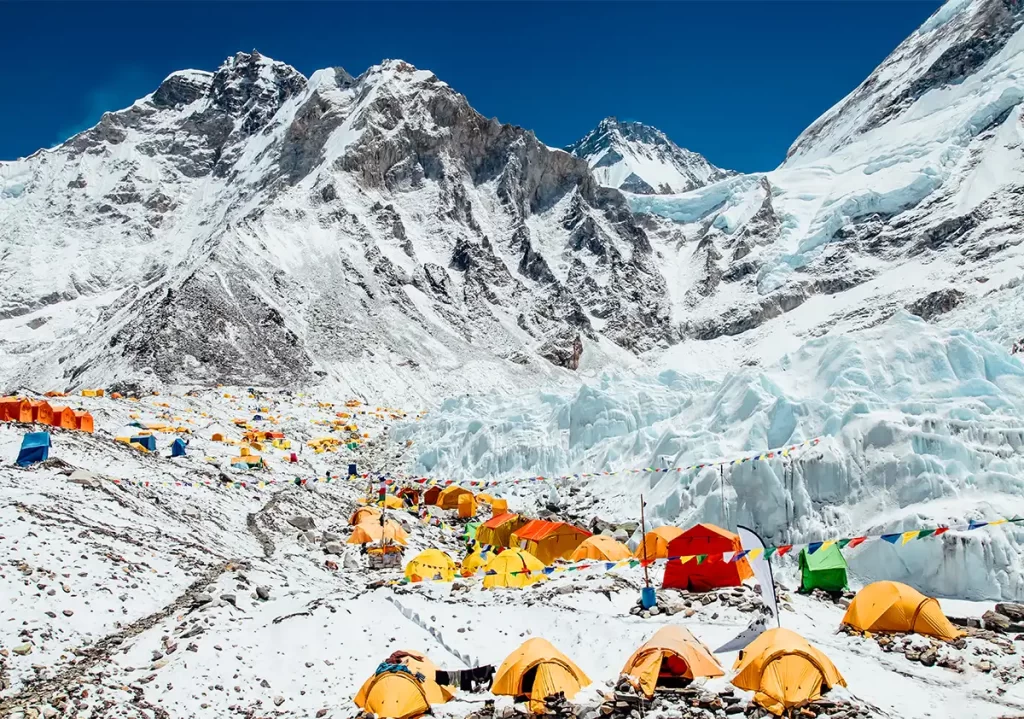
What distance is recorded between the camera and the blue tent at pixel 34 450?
903 inches

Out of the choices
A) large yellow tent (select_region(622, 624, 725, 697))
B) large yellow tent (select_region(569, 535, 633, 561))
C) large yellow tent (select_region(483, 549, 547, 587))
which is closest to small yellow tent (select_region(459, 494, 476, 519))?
large yellow tent (select_region(569, 535, 633, 561))

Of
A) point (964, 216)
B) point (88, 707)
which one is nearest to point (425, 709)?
point (88, 707)

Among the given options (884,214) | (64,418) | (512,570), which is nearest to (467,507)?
(512,570)

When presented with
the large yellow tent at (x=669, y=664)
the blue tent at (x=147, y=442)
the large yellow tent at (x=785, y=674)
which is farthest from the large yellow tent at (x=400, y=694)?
the blue tent at (x=147, y=442)

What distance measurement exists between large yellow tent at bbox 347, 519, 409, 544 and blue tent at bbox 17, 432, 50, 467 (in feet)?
33.0

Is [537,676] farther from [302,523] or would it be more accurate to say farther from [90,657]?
[302,523]

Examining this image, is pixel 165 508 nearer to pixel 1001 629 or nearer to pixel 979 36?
pixel 1001 629

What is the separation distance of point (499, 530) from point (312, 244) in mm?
82450

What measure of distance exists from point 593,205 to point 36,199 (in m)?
105

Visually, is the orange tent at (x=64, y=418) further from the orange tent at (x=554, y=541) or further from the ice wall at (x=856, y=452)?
the orange tent at (x=554, y=541)

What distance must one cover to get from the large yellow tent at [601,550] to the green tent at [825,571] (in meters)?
5.55

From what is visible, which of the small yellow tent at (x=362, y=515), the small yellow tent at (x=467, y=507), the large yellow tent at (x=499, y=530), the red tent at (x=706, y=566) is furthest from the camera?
the small yellow tent at (x=467, y=507)

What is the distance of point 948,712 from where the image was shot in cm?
1195

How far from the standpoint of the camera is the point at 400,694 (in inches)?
498
